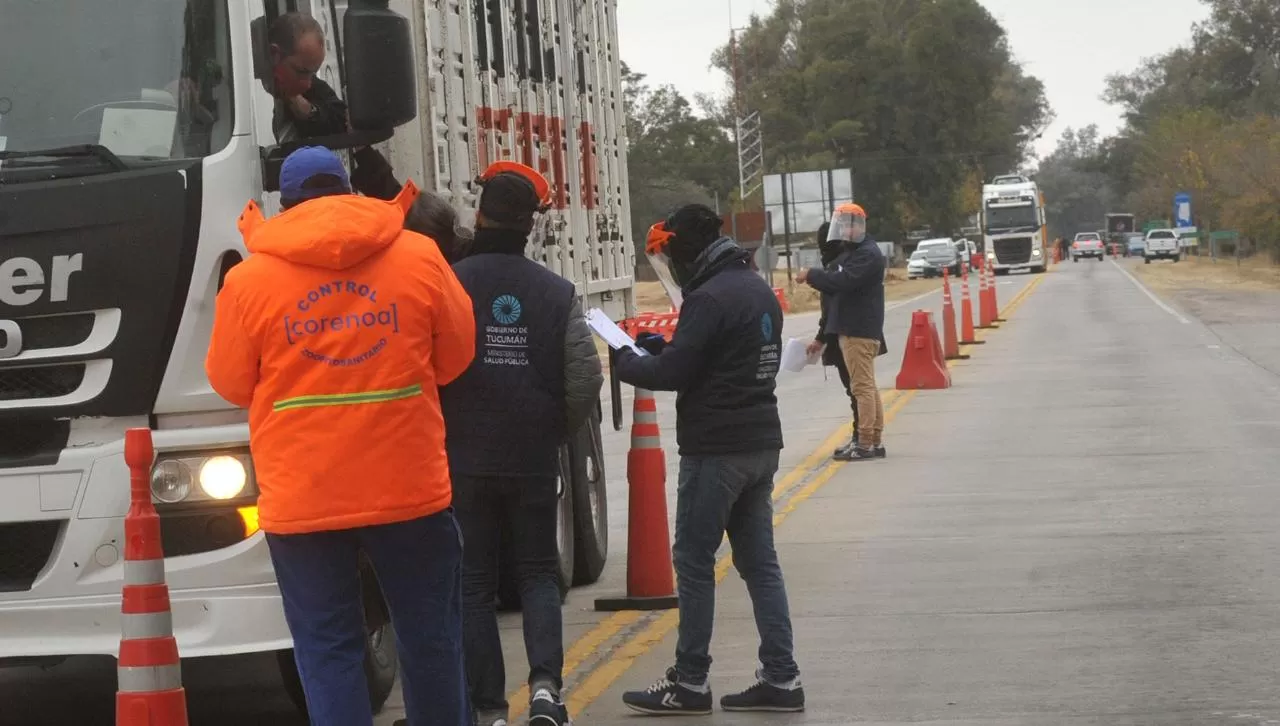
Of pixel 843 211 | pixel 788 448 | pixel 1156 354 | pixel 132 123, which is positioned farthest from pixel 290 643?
pixel 1156 354

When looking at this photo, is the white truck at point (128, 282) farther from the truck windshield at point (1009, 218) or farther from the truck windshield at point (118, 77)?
the truck windshield at point (1009, 218)

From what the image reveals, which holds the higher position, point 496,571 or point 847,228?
point 847,228

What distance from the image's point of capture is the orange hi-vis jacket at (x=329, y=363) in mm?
5309

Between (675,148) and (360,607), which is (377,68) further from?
(675,148)

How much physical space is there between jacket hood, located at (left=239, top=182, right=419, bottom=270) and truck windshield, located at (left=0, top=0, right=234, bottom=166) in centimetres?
127

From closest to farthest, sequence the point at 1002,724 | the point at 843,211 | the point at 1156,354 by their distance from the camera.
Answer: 1. the point at 1002,724
2. the point at 843,211
3. the point at 1156,354

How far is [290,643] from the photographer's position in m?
6.44

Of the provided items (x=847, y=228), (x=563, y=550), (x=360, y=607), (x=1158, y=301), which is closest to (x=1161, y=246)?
(x=1158, y=301)

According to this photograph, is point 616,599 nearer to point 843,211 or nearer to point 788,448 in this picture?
point 843,211

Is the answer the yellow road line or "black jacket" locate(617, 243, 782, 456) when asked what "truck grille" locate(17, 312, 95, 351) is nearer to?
"black jacket" locate(617, 243, 782, 456)

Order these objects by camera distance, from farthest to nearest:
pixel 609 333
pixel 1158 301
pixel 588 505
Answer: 1. pixel 1158 301
2. pixel 588 505
3. pixel 609 333

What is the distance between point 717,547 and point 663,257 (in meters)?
1.18

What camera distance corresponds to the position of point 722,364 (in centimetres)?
736

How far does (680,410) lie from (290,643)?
1.82 meters
